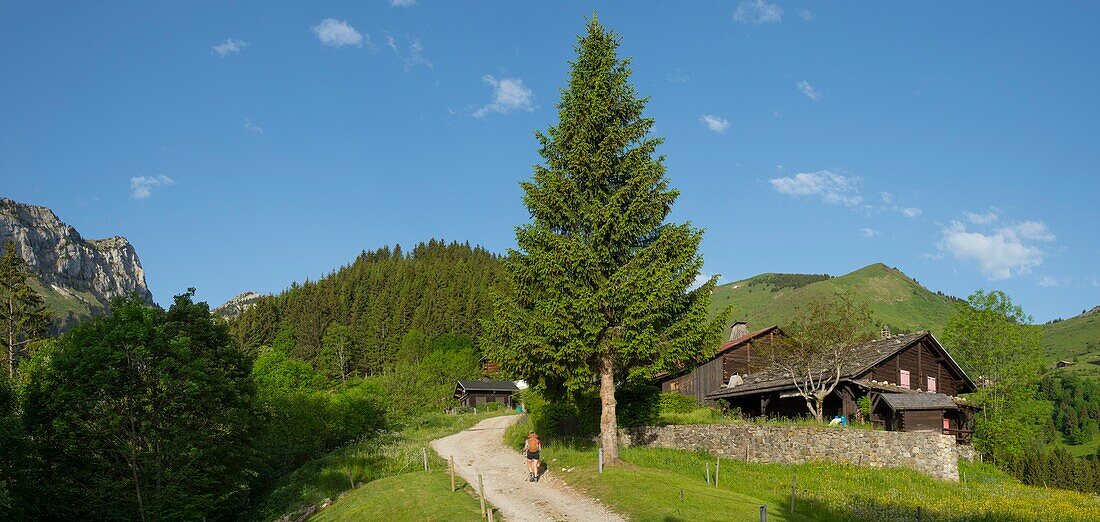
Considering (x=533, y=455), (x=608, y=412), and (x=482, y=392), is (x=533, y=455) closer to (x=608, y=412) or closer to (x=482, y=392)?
(x=608, y=412)

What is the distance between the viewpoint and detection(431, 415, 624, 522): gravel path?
800 inches

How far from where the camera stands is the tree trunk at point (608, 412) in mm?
26469

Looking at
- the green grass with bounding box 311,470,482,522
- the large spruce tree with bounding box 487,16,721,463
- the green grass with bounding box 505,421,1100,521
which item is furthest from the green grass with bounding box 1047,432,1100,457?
the green grass with bounding box 311,470,482,522

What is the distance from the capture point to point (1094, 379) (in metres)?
156

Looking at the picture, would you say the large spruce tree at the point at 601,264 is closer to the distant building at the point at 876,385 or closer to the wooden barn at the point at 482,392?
the distant building at the point at 876,385

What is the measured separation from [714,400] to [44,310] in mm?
49041

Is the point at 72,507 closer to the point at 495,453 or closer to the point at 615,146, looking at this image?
the point at 495,453

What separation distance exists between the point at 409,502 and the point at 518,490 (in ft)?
12.8

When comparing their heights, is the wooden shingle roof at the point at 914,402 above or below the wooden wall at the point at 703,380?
below

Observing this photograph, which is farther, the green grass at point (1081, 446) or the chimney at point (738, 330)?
the green grass at point (1081, 446)

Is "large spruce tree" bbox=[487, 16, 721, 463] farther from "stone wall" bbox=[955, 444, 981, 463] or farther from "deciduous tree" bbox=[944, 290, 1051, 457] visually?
"deciduous tree" bbox=[944, 290, 1051, 457]

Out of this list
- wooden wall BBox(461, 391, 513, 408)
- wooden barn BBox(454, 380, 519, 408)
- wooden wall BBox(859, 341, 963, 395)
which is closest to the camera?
wooden wall BBox(859, 341, 963, 395)

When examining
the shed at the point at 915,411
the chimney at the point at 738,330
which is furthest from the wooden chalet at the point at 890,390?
the chimney at the point at 738,330

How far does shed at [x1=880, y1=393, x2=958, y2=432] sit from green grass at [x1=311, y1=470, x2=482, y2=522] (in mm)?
25602
